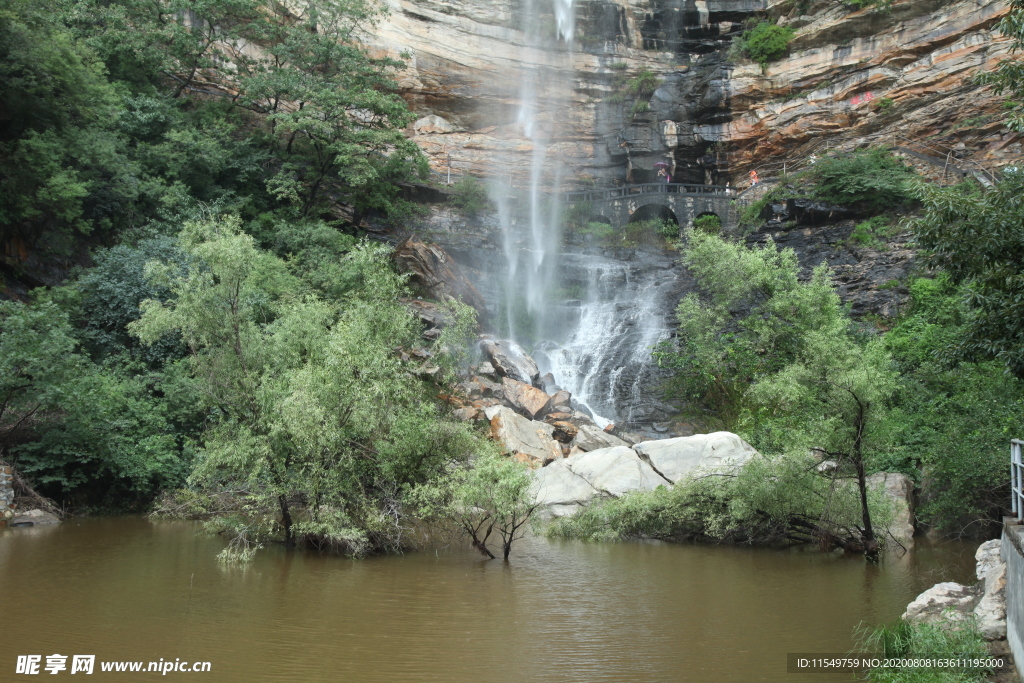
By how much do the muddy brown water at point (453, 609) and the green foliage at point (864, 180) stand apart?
22546mm

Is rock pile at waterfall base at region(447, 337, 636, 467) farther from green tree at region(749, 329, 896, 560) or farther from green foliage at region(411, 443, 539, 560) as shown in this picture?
green tree at region(749, 329, 896, 560)

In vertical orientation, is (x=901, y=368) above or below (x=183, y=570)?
above

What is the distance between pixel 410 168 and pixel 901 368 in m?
22.2

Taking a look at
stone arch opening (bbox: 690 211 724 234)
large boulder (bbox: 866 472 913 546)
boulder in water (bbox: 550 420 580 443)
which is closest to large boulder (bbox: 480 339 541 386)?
boulder in water (bbox: 550 420 580 443)

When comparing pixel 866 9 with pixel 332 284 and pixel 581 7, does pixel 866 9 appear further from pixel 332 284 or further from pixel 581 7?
pixel 332 284

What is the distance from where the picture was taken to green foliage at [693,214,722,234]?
38906 mm

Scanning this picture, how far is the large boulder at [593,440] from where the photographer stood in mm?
Result: 20938

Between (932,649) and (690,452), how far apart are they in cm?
1060

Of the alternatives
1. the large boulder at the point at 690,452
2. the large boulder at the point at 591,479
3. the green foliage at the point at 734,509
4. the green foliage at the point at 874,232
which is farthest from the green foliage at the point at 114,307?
the green foliage at the point at 874,232

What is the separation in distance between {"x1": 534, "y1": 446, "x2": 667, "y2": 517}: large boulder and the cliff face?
26069mm

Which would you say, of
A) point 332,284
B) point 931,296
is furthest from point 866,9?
point 332,284

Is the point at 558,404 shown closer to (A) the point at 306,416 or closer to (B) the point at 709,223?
(A) the point at 306,416

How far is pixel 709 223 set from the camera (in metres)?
39.0

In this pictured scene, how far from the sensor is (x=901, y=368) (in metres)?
21.8
